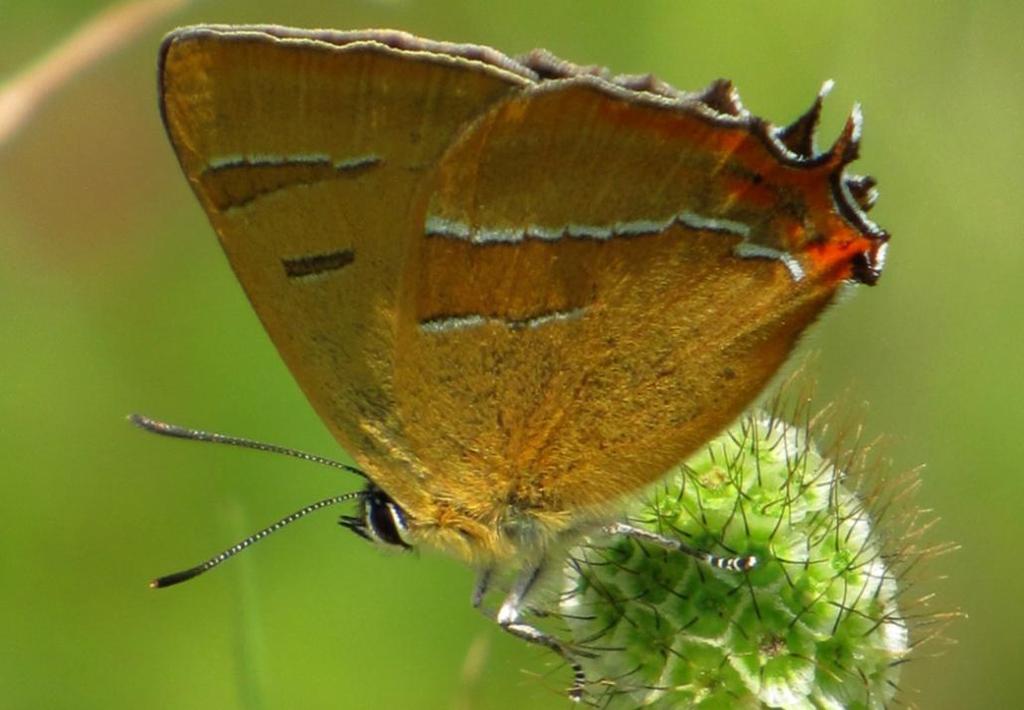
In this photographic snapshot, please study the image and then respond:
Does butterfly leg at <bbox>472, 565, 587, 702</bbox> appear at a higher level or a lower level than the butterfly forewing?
lower

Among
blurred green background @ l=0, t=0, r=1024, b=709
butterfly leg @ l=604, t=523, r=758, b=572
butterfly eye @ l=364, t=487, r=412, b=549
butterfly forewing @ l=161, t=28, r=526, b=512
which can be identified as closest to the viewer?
butterfly forewing @ l=161, t=28, r=526, b=512

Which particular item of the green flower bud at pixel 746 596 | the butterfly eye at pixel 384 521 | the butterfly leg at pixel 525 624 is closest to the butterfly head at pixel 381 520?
the butterfly eye at pixel 384 521

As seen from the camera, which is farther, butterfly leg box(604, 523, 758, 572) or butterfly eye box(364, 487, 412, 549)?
Result: butterfly eye box(364, 487, 412, 549)

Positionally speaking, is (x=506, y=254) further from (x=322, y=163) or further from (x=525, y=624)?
(x=525, y=624)

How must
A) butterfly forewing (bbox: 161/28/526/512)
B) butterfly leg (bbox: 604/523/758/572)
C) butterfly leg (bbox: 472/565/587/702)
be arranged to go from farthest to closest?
1. butterfly leg (bbox: 472/565/587/702)
2. butterfly leg (bbox: 604/523/758/572)
3. butterfly forewing (bbox: 161/28/526/512)

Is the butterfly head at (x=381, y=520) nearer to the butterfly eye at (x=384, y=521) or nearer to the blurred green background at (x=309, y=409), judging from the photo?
the butterfly eye at (x=384, y=521)

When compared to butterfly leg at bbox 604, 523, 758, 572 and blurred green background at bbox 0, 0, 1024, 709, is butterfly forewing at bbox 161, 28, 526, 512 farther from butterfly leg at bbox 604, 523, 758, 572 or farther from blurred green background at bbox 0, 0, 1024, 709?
blurred green background at bbox 0, 0, 1024, 709

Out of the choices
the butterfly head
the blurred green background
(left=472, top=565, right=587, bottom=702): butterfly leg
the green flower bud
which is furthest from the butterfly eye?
the blurred green background
